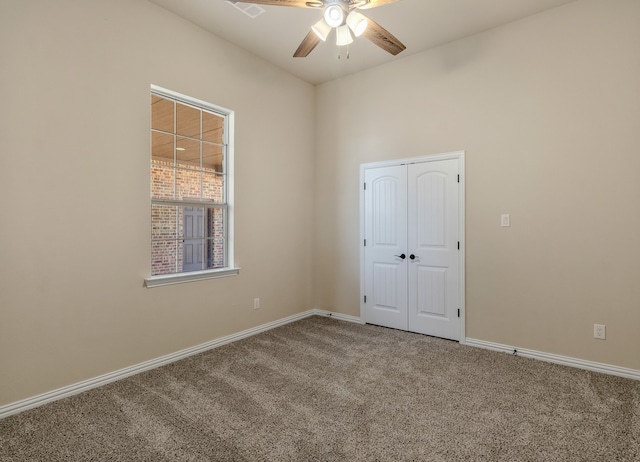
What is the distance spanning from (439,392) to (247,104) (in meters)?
3.39

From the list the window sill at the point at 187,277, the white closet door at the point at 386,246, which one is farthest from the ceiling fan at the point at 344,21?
the window sill at the point at 187,277

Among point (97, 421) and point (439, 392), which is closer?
point (97, 421)

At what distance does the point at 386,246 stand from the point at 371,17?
2.41m

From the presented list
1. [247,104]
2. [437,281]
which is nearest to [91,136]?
[247,104]

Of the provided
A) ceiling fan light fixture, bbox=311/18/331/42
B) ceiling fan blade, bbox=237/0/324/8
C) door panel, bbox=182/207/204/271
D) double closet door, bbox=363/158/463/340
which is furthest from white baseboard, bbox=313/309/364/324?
ceiling fan blade, bbox=237/0/324/8

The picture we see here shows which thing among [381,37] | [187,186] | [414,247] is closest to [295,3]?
[381,37]

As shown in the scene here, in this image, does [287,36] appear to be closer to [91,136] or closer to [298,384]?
[91,136]

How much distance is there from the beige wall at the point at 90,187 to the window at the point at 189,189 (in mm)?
124

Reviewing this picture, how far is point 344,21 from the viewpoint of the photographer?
2357 millimetres

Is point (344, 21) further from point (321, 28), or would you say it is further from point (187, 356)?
point (187, 356)

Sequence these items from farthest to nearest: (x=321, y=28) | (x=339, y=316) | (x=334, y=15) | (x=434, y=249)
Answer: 1. (x=339, y=316)
2. (x=434, y=249)
3. (x=321, y=28)
4. (x=334, y=15)

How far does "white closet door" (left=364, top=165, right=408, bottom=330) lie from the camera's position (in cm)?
407

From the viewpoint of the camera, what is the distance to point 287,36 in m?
3.56

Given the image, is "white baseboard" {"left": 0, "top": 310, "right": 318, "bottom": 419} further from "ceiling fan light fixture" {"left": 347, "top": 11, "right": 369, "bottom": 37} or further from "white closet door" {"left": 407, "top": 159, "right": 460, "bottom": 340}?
"ceiling fan light fixture" {"left": 347, "top": 11, "right": 369, "bottom": 37}
